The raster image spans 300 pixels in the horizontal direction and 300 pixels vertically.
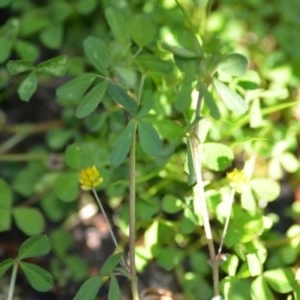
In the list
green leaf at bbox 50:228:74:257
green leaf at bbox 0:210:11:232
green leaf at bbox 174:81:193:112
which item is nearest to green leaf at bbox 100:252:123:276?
green leaf at bbox 174:81:193:112

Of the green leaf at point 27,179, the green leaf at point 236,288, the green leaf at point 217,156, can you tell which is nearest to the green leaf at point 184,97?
the green leaf at point 217,156

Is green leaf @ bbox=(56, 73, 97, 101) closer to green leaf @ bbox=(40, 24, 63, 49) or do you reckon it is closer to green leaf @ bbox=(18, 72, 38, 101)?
green leaf @ bbox=(18, 72, 38, 101)

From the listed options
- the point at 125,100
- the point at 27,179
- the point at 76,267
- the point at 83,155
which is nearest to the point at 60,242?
the point at 76,267

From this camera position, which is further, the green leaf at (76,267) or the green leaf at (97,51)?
the green leaf at (76,267)

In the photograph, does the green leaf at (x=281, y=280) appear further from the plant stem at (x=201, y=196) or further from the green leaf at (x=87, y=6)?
the green leaf at (x=87, y=6)

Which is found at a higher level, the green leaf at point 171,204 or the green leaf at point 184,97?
the green leaf at point 184,97

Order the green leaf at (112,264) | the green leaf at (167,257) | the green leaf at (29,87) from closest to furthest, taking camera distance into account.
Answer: the green leaf at (112,264), the green leaf at (29,87), the green leaf at (167,257)
